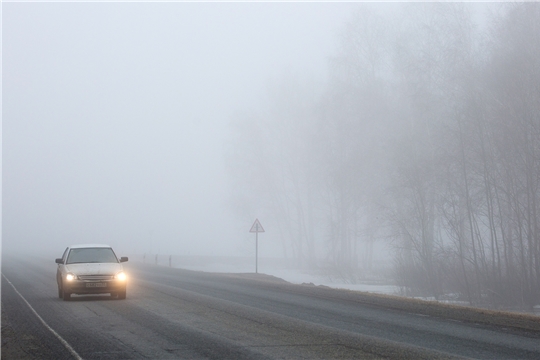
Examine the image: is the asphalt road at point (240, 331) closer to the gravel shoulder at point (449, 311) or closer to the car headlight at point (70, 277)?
the gravel shoulder at point (449, 311)

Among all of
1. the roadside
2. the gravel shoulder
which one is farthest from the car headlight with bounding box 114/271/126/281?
the gravel shoulder


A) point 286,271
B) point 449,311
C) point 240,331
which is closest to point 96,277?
point 240,331

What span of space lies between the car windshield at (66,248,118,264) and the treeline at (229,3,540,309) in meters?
13.2

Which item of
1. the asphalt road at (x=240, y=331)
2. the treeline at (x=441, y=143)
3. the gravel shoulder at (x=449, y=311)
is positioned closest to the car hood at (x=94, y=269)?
the asphalt road at (x=240, y=331)

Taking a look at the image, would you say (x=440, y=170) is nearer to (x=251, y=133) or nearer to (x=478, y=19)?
(x=478, y=19)

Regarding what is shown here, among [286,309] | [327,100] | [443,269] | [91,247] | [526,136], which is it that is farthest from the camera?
[327,100]

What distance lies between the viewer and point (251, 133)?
5806 centimetres

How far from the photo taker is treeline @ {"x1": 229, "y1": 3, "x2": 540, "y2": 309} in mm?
24422

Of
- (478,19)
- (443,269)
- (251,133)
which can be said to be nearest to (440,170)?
(443,269)

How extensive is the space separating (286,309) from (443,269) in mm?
13292

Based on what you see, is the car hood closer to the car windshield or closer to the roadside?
the car windshield

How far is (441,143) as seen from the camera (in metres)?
28.9

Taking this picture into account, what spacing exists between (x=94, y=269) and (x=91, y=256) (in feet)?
4.62

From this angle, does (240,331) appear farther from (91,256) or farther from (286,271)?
(286,271)
